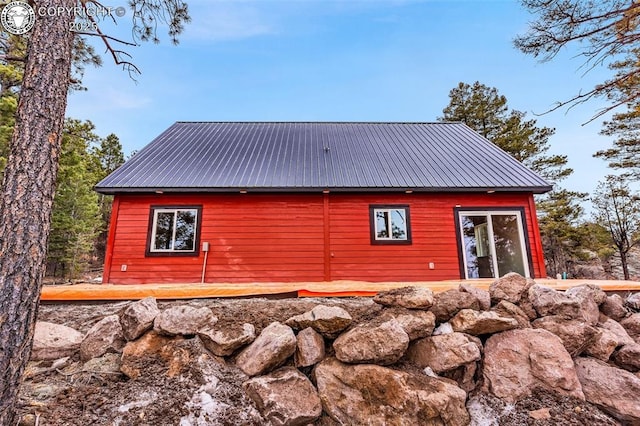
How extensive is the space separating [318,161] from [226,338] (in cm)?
549

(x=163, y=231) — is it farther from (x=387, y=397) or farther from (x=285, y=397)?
(x=387, y=397)

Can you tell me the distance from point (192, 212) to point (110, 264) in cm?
197

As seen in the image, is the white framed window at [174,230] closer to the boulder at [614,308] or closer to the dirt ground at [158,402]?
the dirt ground at [158,402]

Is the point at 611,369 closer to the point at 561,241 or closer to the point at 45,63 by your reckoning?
the point at 45,63

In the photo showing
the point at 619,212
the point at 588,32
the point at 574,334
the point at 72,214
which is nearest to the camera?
the point at 574,334

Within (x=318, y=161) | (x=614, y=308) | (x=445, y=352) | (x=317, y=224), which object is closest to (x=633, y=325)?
(x=614, y=308)

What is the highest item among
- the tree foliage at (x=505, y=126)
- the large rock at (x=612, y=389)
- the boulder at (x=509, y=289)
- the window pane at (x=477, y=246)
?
the tree foliage at (x=505, y=126)

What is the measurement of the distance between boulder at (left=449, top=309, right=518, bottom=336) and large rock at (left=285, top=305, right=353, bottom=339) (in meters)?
1.03

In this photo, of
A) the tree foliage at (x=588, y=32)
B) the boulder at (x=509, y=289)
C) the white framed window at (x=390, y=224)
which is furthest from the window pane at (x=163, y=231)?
the tree foliage at (x=588, y=32)

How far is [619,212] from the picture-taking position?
12281mm

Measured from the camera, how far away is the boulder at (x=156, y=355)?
7.22 ft

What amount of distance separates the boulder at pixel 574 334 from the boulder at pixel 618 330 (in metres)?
0.41

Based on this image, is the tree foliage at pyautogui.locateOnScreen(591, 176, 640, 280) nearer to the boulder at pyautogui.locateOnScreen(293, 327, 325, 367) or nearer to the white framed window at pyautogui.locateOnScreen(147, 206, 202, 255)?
the boulder at pyautogui.locateOnScreen(293, 327, 325, 367)

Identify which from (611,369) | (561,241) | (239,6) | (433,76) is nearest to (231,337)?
(611,369)
